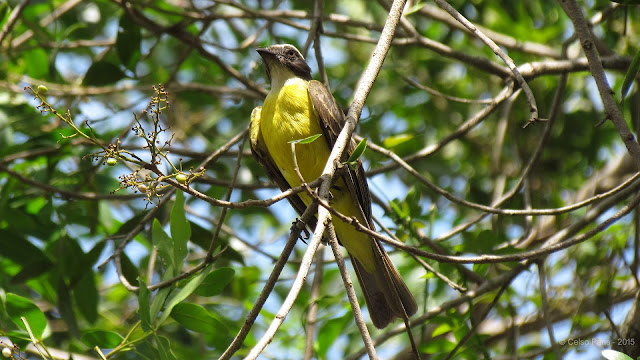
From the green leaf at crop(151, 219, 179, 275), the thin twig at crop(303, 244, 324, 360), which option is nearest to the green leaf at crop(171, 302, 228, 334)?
the green leaf at crop(151, 219, 179, 275)

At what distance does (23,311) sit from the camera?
9.84 ft

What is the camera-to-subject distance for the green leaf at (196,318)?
286 centimetres

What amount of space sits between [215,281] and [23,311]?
906 mm

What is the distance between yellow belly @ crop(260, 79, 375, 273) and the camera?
3.87m

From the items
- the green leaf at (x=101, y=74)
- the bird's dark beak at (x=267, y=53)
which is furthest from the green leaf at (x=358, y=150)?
the green leaf at (x=101, y=74)

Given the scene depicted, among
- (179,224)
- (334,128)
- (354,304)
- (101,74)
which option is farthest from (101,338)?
(101,74)

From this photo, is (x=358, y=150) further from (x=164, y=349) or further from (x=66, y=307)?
(x=66, y=307)

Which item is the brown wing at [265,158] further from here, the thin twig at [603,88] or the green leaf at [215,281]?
the thin twig at [603,88]

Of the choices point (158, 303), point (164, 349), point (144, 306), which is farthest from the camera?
point (158, 303)

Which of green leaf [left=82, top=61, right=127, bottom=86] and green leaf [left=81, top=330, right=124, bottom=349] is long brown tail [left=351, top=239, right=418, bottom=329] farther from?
green leaf [left=82, top=61, right=127, bottom=86]

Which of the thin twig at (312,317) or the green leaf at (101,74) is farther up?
the green leaf at (101,74)

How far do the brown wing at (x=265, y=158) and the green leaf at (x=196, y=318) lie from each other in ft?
4.04

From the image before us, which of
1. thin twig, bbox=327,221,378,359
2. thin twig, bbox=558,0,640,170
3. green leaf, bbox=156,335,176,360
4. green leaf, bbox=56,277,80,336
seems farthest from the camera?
green leaf, bbox=56,277,80,336

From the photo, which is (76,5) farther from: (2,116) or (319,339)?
(319,339)
